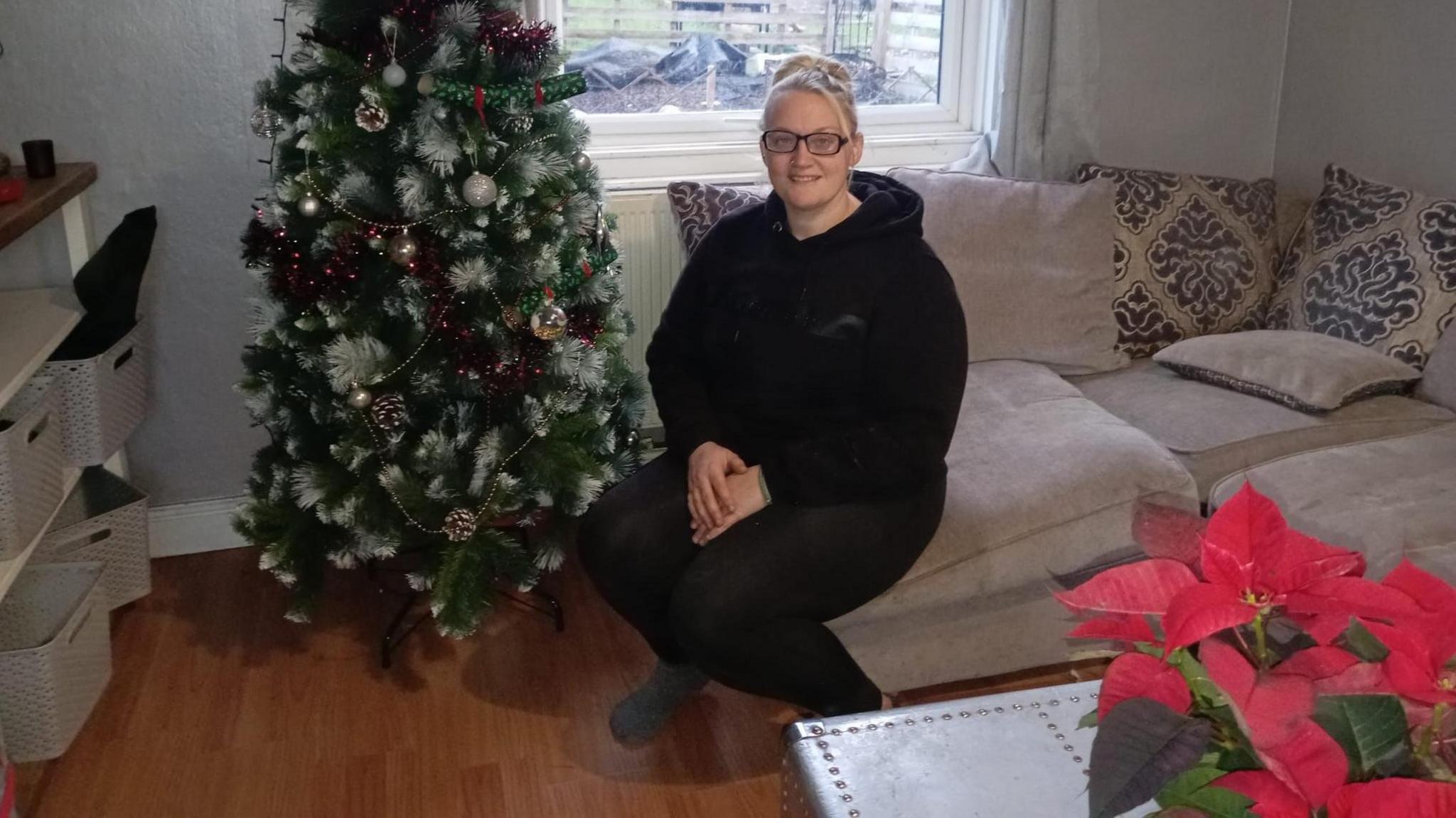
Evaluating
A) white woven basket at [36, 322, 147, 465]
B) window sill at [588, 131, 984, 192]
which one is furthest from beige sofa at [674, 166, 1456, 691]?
white woven basket at [36, 322, 147, 465]

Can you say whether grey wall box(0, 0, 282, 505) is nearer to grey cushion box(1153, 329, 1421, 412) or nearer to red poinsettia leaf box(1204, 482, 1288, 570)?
grey cushion box(1153, 329, 1421, 412)

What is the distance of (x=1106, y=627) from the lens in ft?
2.80

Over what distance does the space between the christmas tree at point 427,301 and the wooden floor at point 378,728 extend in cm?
18

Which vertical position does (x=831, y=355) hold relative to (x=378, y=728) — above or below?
above

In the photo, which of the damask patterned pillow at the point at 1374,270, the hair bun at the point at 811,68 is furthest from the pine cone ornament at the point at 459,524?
the damask patterned pillow at the point at 1374,270

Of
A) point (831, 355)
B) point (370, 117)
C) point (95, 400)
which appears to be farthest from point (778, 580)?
point (95, 400)

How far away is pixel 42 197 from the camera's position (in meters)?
2.17

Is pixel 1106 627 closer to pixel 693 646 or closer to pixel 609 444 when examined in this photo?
pixel 693 646

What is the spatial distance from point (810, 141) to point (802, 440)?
471 mm

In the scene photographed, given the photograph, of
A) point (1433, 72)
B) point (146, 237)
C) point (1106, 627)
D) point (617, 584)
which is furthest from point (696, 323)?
point (1433, 72)

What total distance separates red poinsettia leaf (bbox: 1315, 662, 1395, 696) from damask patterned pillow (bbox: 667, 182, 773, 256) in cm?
198

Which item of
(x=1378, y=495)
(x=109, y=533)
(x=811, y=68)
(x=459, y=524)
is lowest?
(x=109, y=533)

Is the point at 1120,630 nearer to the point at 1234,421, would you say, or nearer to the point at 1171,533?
the point at 1171,533

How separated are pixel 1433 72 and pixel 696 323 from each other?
73.8 inches
